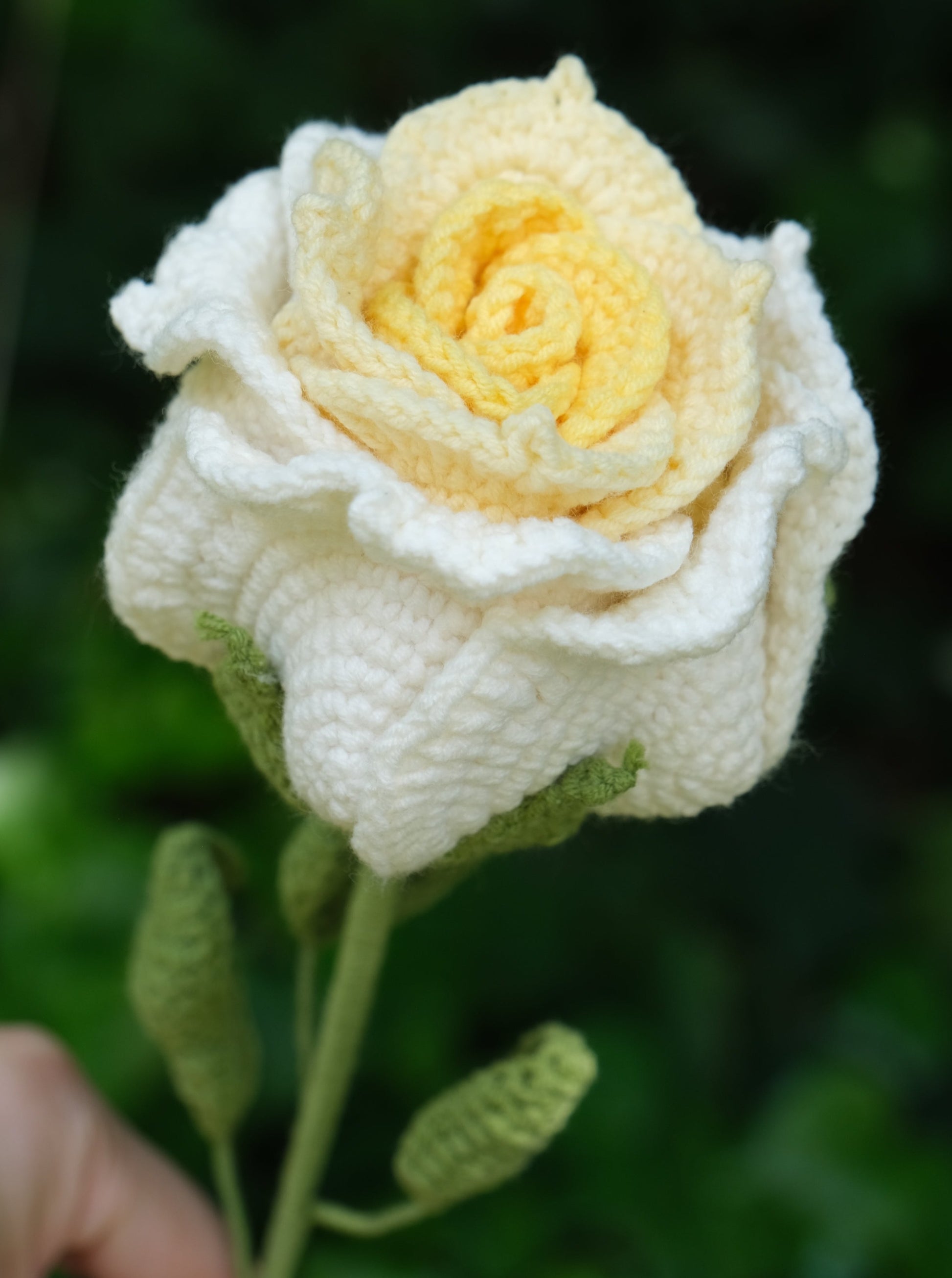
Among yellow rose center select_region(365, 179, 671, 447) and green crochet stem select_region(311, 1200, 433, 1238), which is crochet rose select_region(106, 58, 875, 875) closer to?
yellow rose center select_region(365, 179, 671, 447)

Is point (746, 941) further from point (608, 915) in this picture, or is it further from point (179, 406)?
point (179, 406)

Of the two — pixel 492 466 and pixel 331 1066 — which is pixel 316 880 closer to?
pixel 331 1066

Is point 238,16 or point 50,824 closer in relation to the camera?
point 50,824

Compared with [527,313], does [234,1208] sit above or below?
below

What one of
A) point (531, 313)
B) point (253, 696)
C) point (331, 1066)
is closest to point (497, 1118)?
point (331, 1066)

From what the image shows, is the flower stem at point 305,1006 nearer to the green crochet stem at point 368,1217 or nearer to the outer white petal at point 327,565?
the green crochet stem at point 368,1217

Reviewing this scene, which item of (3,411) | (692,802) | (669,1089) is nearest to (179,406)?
(692,802)

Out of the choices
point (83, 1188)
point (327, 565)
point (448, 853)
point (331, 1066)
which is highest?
point (327, 565)
